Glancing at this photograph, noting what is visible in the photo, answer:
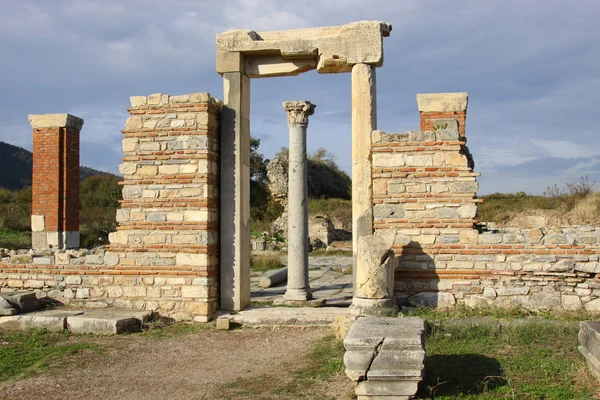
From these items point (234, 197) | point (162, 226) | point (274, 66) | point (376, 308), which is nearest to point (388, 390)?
point (376, 308)

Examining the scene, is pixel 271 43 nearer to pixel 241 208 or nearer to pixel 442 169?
pixel 241 208

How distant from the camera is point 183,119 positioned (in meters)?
9.59

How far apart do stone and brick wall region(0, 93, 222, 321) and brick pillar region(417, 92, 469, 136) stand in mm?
3957

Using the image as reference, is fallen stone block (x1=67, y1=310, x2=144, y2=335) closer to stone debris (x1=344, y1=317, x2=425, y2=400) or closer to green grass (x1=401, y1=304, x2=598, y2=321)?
green grass (x1=401, y1=304, x2=598, y2=321)

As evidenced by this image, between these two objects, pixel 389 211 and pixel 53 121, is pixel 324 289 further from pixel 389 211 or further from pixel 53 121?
pixel 53 121

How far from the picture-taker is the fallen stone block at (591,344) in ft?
17.8

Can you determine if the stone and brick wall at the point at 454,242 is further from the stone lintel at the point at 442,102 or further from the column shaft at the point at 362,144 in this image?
the stone lintel at the point at 442,102

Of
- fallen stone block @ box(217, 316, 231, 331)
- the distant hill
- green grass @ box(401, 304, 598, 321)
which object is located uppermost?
the distant hill

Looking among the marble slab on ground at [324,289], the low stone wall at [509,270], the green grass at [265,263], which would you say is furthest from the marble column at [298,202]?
the green grass at [265,263]

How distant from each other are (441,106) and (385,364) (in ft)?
23.0

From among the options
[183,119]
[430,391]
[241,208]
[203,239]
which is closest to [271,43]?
[183,119]

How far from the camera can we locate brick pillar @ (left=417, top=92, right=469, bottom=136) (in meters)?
11.0

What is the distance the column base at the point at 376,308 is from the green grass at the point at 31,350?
379 centimetres

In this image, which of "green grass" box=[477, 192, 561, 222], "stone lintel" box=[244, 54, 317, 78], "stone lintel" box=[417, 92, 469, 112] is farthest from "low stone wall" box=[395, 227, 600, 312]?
"green grass" box=[477, 192, 561, 222]
